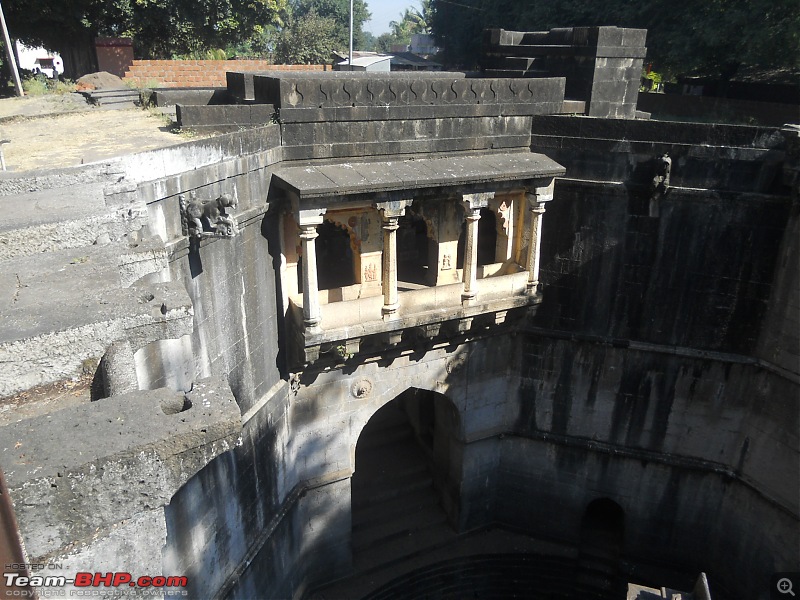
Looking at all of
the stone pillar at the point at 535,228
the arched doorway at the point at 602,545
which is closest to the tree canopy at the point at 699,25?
the stone pillar at the point at 535,228

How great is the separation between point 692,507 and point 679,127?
7029mm

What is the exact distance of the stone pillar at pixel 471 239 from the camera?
9859mm

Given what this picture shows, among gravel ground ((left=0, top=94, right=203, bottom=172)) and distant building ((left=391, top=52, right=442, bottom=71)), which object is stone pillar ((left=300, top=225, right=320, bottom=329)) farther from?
distant building ((left=391, top=52, right=442, bottom=71))

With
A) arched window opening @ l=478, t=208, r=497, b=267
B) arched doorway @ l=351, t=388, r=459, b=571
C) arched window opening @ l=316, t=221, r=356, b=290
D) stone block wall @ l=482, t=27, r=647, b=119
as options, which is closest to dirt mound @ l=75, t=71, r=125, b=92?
arched window opening @ l=316, t=221, r=356, b=290

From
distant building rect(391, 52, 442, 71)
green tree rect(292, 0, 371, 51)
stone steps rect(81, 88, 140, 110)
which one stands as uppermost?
green tree rect(292, 0, 371, 51)

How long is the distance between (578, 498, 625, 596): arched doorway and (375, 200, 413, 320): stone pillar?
21.6 feet

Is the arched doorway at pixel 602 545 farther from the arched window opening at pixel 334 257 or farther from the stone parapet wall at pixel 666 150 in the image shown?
the arched window opening at pixel 334 257

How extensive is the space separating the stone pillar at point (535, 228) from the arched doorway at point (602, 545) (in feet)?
17.4

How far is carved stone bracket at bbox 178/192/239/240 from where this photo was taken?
694cm

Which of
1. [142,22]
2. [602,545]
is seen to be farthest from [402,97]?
[142,22]

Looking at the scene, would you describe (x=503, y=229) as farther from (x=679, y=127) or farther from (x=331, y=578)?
(x=331, y=578)

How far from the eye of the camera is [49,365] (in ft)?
8.83

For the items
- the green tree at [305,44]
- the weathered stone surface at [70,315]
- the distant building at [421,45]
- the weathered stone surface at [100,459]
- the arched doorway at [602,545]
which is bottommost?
the arched doorway at [602,545]

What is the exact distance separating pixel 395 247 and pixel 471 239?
1283mm
